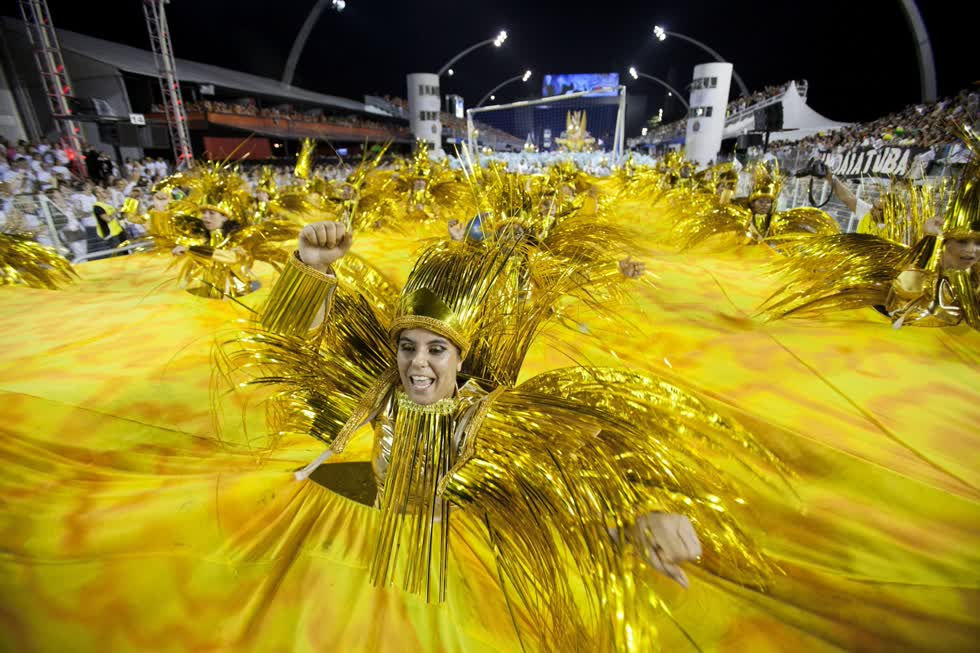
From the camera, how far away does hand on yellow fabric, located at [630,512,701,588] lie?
92 centimetres

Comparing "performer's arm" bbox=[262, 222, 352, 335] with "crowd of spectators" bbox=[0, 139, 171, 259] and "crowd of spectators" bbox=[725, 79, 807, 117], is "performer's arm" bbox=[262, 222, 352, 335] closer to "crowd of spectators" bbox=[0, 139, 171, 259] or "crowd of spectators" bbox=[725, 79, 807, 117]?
"crowd of spectators" bbox=[0, 139, 171, 259]

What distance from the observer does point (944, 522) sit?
1.29 metres

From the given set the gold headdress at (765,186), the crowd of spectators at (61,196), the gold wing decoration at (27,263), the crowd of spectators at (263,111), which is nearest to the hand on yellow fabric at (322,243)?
the gold wing decoration at (27,263)

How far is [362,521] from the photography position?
4.19 ft

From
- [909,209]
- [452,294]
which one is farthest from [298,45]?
[452,294]

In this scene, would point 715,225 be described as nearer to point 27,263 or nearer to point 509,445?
point 509,445

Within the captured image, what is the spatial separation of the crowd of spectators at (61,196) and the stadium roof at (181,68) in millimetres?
4201

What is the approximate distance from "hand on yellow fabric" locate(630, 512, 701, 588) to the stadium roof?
13800 mm

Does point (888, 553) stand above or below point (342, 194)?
below

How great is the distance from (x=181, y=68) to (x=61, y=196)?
443 inches

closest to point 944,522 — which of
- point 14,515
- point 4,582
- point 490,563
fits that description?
point 490,563

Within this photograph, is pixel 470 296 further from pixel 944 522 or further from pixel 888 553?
pixel 944 522

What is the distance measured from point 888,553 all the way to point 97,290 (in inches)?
185

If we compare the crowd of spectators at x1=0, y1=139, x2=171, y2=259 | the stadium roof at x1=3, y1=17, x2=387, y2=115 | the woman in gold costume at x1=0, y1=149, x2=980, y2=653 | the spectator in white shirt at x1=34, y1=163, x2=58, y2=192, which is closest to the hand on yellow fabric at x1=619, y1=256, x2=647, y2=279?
the woman in gold costume at x1=0, y1=149, x2=980, y2=653
